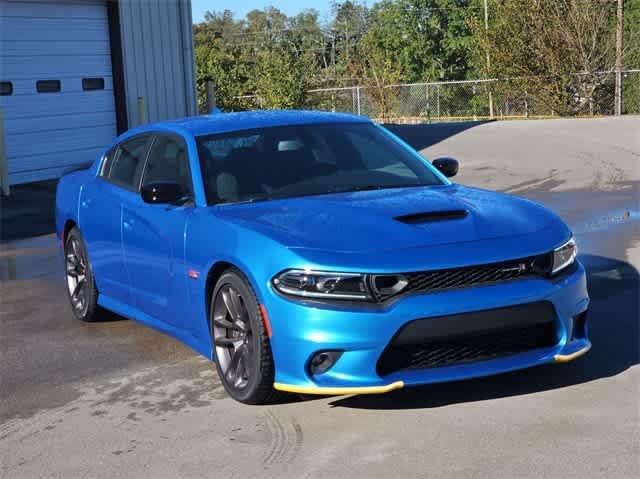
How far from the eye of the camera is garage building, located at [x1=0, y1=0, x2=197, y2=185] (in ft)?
56.6

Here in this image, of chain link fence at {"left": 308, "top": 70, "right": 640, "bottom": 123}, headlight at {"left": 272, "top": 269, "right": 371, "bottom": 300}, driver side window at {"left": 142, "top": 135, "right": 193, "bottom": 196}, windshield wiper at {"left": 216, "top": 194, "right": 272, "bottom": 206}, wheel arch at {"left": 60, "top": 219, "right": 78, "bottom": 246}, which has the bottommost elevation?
chain link fence at {"left": 308, "top": 70, "right": 640, "bottom": 123}

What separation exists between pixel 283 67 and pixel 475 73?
35.5 metres

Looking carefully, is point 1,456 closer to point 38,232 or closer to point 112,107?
point 38,232

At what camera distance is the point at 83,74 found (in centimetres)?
1858

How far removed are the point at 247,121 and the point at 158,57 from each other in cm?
1355

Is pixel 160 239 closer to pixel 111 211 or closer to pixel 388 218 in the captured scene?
pixel 111 211

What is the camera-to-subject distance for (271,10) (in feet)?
492

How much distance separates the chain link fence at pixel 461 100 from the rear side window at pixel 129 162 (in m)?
25.9

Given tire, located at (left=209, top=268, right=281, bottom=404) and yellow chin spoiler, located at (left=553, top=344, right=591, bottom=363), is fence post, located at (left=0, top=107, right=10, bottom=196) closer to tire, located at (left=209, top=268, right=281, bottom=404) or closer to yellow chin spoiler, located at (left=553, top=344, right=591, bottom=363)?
tire, located at (left=209, top=268, right=281, bottom=404)

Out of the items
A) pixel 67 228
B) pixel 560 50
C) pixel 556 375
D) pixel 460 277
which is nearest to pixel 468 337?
pixel 460 277

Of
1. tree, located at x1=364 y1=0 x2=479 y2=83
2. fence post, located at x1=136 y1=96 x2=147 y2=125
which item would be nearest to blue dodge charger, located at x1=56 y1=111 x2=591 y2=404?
fence post, located at x1=136 y1=96 x2=147 y2=125

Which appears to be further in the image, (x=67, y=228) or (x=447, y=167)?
(x=67, y=228)

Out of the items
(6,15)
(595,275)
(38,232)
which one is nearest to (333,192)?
(595,275)

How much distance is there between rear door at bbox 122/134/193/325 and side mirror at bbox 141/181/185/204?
7cm
